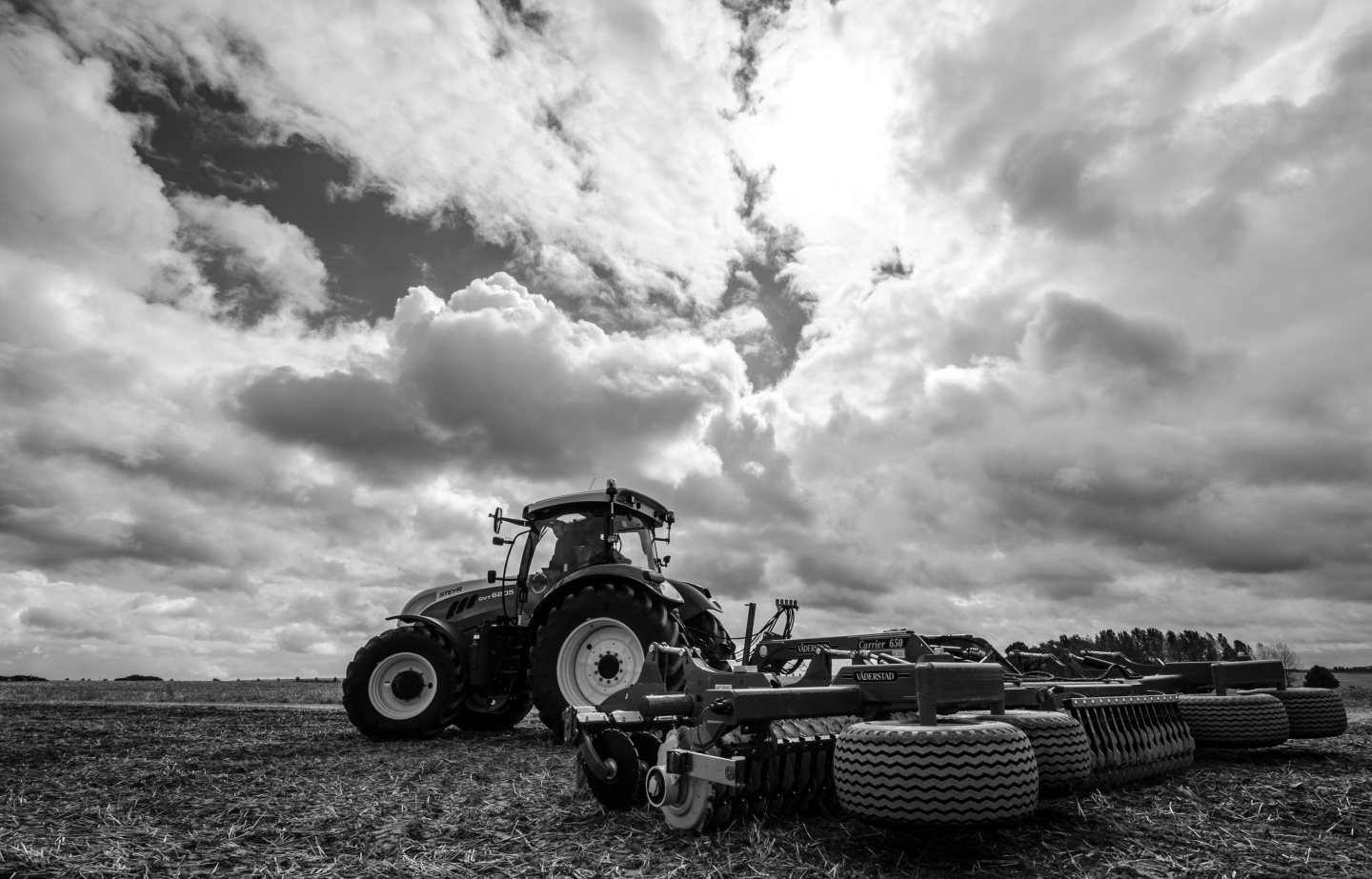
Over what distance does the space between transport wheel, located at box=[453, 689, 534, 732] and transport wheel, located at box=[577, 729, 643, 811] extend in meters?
5.38

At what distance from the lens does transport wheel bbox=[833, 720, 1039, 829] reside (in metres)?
2.93

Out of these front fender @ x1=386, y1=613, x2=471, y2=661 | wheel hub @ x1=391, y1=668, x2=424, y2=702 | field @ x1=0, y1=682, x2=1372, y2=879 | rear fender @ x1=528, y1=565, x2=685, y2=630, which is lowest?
field @ x1=0, y1=682, x2=1372, y2=879

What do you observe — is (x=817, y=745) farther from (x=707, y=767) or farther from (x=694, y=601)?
(x=694, y=601)

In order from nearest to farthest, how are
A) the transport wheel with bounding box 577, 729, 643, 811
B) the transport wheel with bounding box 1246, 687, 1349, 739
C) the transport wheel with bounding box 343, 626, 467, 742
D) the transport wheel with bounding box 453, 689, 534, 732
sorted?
1. the transport wheel with bounding box 577, 729, 643, 811
2. the transport wheel with bounding box 1246, 687, 1349, 739
3. the transport wheel with bounding box 343, 626, 467, 742
4. the transport wheel with bounding box 453, 689, 534, 732

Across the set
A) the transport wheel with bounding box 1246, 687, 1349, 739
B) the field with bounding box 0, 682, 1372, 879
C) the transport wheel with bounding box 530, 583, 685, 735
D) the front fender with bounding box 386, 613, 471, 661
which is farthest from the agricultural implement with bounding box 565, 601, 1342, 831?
the front fender with bounding box 386, 613, 471, 661

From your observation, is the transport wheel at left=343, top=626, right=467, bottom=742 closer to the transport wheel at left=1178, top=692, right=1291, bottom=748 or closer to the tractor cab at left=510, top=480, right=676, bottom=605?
the tractor cab at left=510, top=480, right=676, bottom=605

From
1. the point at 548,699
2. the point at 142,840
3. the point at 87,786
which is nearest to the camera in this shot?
the point at 142,840

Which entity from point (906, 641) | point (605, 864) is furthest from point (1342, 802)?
point (605, 864)

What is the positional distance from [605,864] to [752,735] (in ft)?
3.01

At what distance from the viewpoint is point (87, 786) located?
541 cm

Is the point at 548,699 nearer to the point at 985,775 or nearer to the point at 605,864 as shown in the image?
the point at 605,864

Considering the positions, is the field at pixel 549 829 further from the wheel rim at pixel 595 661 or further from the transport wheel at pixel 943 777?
the wheel rim at pixel 595 661

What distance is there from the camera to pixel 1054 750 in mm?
3840

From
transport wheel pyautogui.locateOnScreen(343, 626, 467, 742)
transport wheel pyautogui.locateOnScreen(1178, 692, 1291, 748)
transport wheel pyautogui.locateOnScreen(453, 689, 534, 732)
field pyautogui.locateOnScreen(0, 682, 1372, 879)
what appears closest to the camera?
field pyautogui.locateOnScreen(0, 682, 1372, 879)
